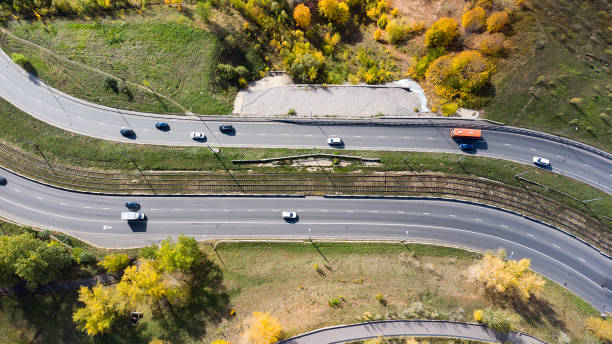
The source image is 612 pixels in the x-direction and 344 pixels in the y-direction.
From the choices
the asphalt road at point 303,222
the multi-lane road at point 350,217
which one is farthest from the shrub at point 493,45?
the asphalt road at point 303,222

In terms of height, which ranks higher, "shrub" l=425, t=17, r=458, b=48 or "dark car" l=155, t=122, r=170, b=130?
"shrub" l=425, t=17, r=458, b=48

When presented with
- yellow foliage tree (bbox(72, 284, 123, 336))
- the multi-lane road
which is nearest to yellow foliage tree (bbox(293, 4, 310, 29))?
the multi-lane road

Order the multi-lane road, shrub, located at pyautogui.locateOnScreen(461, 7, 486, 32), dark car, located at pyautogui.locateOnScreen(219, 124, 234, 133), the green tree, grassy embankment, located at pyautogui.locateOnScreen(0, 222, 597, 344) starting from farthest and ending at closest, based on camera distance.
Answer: shrub, located at pyautogui.locateOnScreen(461, 7, 486, 32) → dark car, located at pyautogui.locateOnScreen(219, 124, 234, 133) → the multi-lane road → grassy embankment, located at pyautogui.locateOnScreen(0, 222, 597, 344) → the green tree

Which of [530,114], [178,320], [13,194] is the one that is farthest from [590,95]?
[13,194]

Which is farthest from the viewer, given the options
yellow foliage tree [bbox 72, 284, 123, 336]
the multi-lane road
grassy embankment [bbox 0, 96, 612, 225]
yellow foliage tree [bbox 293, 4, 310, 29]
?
yellow foliage tree [bbox 293, 4, 310, 29]

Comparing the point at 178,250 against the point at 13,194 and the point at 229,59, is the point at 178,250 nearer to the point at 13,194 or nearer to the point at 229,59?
the point at 13,194

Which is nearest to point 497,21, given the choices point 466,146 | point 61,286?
point 466,146

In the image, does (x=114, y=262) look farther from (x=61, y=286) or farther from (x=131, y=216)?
(x=61, y=286)

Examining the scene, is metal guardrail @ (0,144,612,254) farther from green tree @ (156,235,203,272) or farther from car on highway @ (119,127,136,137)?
green tree @ (156,235,203,272)
